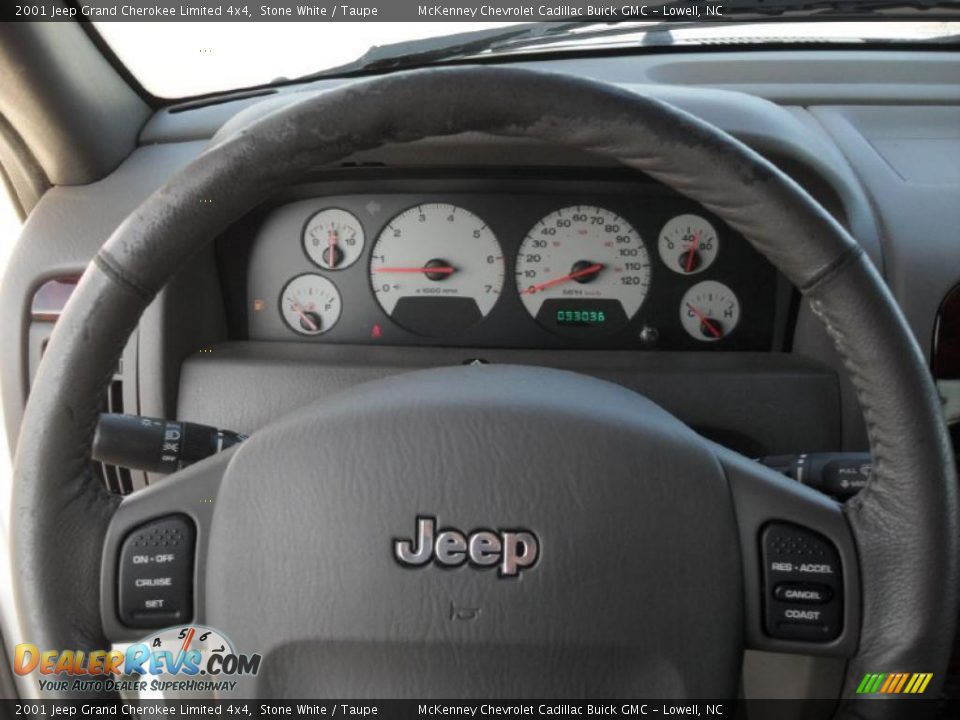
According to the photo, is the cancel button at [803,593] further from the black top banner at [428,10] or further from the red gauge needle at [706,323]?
the black top banner at [428,10]

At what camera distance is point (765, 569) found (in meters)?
1.07

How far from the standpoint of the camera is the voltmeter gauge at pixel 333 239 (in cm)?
197

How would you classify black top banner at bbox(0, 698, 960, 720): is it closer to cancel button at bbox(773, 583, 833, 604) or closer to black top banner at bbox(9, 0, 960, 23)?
cancel button at bbox(773, 583, 833, 604)

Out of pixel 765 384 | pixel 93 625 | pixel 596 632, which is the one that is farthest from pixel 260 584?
pixel 765 384

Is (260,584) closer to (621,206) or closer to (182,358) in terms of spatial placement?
(182,358)

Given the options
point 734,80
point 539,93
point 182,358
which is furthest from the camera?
point 734,80

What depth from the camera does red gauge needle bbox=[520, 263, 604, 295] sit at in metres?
1.94

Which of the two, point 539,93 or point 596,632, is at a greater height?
point 539,93

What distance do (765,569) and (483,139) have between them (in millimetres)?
983

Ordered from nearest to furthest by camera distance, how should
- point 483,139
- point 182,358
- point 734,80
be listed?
point 483,139 < point 182,358 < point 734,80

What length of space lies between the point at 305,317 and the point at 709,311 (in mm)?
851

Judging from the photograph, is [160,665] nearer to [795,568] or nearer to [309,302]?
[795,568]

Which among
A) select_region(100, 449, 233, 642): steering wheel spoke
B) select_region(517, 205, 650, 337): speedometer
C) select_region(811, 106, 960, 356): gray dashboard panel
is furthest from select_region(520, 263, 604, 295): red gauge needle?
select_region(100, 449, 233, 642): steering wheel spoke

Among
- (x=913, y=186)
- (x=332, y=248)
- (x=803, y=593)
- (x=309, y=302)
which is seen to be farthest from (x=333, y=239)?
(x=803, y=593)
